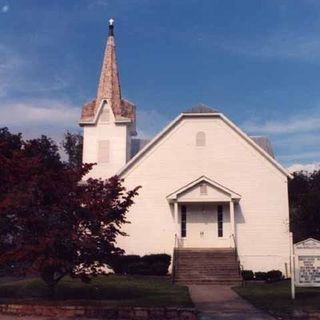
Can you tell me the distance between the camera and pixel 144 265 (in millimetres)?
33562

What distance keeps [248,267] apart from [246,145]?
302 inches

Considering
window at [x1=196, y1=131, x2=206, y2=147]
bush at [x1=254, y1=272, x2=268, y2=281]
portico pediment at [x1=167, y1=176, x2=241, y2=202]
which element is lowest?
bush at [x1=254, y1=272, x2=268, y2=281]

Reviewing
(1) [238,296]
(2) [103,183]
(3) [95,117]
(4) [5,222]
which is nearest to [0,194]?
(4) [5,222]

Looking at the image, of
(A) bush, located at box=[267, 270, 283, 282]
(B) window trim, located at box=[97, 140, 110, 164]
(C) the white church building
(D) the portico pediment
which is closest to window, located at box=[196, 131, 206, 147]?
(C) the white church building

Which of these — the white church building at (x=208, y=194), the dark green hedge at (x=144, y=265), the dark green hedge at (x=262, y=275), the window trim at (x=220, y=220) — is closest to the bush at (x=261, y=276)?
the dark green hedge at (x=262, y=275)

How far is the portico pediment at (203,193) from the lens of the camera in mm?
35031

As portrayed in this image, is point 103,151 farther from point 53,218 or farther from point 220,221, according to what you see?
point 53,218

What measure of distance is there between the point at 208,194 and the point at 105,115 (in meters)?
11.7

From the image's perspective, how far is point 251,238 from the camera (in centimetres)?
3603

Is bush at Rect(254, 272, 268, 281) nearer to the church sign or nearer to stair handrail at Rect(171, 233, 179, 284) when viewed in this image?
stair handrail at Rect(171, 233, 179, 284)

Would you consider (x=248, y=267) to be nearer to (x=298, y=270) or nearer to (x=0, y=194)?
(x=298, y=270)

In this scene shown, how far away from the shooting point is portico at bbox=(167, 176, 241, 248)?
35.1 meters

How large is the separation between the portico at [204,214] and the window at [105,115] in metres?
9.66

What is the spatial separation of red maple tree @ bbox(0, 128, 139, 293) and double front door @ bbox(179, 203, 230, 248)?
17.0 metres
